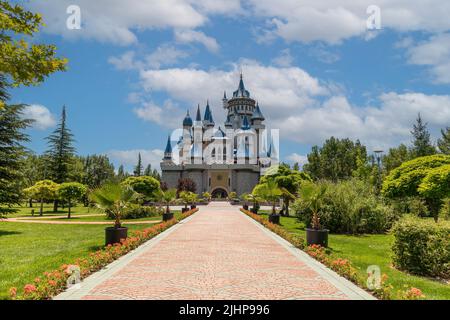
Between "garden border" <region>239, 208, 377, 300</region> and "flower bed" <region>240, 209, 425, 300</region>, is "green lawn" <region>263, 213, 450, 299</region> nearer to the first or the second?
"flower bed" <region>240, 209, 425, 300</region>

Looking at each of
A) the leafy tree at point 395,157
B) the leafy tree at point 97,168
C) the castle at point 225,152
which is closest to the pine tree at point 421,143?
the leafy tree at point 395,157

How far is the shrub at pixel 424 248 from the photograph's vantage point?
8570mm

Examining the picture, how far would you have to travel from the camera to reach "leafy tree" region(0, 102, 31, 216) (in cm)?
1919

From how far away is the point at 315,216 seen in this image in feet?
40.2

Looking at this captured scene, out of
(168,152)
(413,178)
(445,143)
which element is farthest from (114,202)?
(168,152)

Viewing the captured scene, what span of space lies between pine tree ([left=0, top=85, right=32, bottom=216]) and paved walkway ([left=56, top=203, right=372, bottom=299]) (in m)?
12.5

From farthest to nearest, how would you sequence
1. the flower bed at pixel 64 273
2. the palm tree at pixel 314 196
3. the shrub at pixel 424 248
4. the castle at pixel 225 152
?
the castle at pixel 225 152 → the palm tree at pixel 314 196 → the shrub at pixel 424 248 → the flower bed at pixel 64 273

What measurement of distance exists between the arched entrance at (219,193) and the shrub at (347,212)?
185 ft

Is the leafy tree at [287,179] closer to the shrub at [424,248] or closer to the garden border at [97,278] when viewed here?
the shrub at [424,248]

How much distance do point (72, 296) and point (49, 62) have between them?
181 inches

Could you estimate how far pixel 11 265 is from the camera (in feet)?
30.3

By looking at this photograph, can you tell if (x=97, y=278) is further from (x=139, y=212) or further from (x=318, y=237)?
(x=139, y=212)
